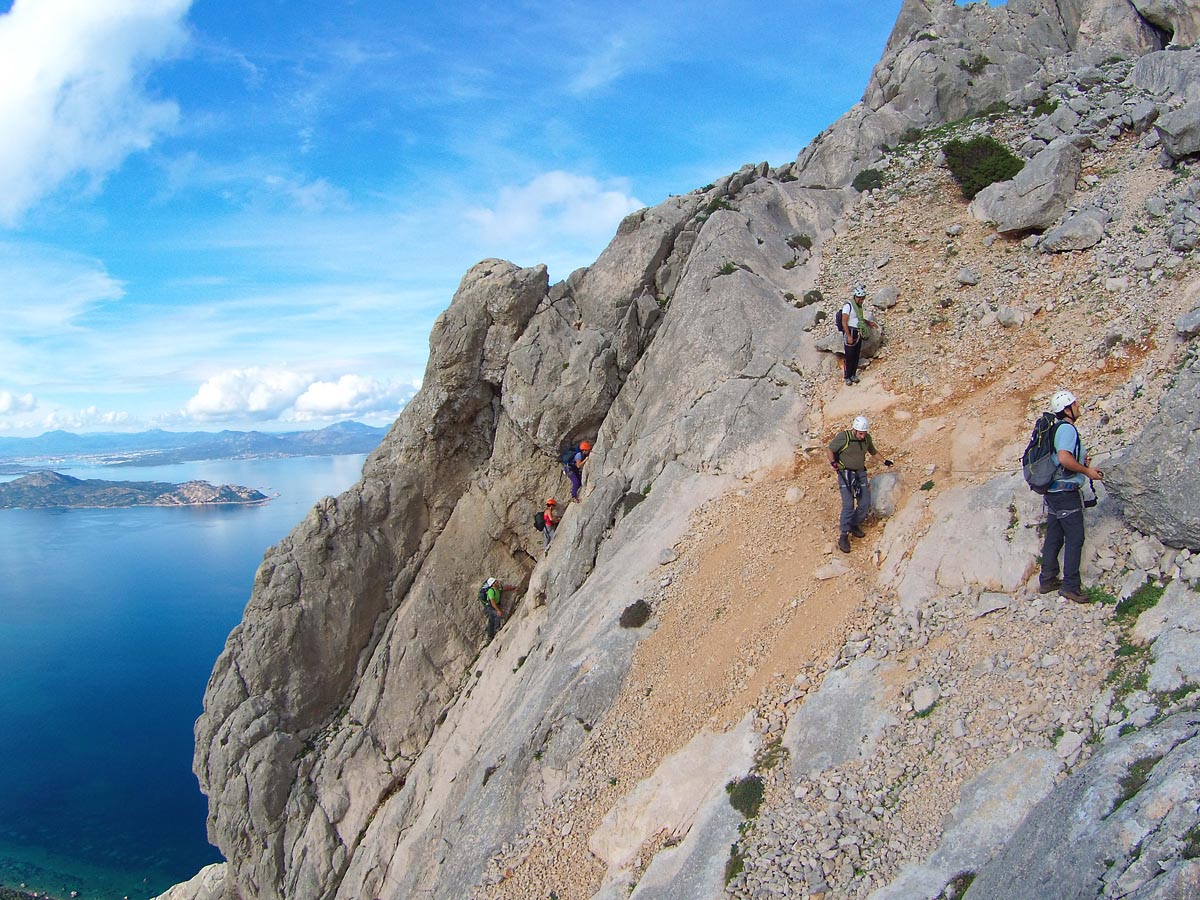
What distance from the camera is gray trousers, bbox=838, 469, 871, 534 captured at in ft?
49.2

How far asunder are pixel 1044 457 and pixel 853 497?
474 centimetres

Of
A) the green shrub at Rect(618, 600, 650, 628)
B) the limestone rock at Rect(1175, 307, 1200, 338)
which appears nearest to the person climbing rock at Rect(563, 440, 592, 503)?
the green shrub at Rect(618, 600, 650, 628)

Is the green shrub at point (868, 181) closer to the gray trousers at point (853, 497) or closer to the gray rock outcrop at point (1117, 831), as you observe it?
the gray trousers at point (853, 497)

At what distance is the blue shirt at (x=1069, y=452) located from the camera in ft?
33.3

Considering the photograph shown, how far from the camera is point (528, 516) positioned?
96.6 feet

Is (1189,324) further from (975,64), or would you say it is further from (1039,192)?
(975,64)

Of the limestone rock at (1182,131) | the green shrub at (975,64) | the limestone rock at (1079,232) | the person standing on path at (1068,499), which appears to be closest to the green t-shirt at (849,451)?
the person standing on path at (1068,499)

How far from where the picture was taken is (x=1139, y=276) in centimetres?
1738

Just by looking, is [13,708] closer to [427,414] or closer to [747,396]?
[427,414]

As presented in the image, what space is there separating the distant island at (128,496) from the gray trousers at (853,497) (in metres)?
190

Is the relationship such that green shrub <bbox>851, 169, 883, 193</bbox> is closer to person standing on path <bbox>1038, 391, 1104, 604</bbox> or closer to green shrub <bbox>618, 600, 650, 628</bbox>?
person standing on path <bbox>1038, 391, 1104, 604</bbox>

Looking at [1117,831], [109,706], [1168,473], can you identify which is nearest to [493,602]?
[1168,473]

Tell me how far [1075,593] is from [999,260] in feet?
52.6

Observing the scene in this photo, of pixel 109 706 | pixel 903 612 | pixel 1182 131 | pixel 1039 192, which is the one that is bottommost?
pixel 109 706
